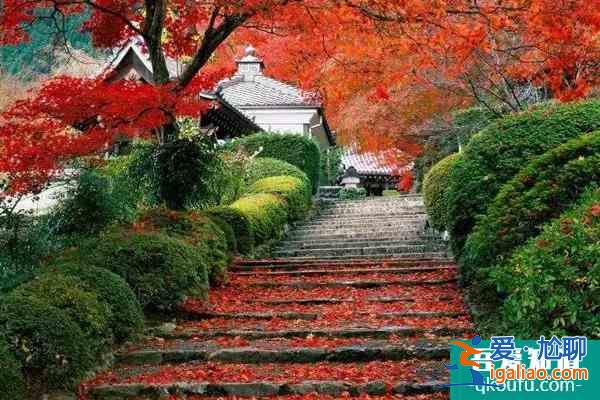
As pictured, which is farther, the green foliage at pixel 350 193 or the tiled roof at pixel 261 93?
the green foliage at pixel 350 193

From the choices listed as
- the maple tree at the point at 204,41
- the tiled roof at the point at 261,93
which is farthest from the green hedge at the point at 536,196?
the tiled roof at the point at 261,93

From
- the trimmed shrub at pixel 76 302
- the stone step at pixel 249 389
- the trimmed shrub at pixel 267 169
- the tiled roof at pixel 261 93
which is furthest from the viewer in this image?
the tiled roof at pixel 261 93

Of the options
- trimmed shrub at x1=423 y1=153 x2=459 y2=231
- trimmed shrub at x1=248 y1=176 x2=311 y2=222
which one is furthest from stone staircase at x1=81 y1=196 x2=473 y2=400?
trimmed shrub at x1=248 y1=176 x2=311 y2=222

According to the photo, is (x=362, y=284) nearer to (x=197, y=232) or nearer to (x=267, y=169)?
(x=197, y=232)

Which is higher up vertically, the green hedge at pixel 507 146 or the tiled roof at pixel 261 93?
the tiled roof at pixel 261 93

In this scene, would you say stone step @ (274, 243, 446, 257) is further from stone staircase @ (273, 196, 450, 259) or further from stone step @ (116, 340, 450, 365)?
stone step @ (116, 340, 450, 365)

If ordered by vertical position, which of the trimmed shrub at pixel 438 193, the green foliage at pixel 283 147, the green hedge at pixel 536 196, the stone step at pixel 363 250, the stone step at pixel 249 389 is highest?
the green foliage at pixel 283 147

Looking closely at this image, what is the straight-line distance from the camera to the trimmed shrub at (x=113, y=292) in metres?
6.16

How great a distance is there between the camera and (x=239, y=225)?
11570 millimetres

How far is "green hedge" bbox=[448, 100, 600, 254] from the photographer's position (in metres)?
7.38

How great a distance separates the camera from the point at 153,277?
720 centimetres

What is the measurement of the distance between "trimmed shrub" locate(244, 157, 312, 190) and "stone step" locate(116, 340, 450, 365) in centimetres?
1203

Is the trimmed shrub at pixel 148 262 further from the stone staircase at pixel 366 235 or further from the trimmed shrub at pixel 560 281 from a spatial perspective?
the stone staircase at pixel 366 235

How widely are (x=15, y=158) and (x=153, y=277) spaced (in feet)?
7.82
